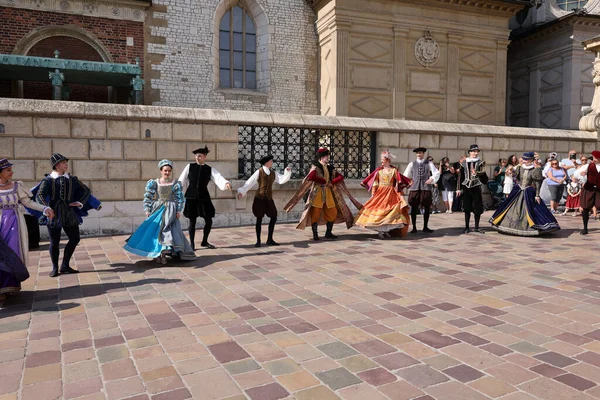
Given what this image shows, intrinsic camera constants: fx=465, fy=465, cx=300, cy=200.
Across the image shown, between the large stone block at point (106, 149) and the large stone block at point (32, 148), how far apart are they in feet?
2.50

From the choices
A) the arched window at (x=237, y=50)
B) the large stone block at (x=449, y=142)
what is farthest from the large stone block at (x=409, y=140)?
the arched window at (x=237, y=50)

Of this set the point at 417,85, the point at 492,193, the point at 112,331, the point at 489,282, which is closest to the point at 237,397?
the point at 112,331

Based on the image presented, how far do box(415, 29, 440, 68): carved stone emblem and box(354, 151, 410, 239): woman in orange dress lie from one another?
11.2 meters

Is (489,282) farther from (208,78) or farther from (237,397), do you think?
(208,78)

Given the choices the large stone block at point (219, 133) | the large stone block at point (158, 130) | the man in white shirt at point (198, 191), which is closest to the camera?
the man in white shirt at point (198, 191)

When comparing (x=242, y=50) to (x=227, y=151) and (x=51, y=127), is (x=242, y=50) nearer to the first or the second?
(x=227, y=151)

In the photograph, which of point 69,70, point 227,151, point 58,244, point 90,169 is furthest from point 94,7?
point 58,244

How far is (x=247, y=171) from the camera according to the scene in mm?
10578

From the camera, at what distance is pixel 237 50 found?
18516 millimetres

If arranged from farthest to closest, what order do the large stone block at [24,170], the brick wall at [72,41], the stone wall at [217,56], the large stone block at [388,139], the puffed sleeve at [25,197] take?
1. the stone wall at [217,56]
2. the brick wall at [72,41]
3. the large stone block at [388,139]
4. the large stone block at [24,170]
5. the puffed sleeve at [25,197]

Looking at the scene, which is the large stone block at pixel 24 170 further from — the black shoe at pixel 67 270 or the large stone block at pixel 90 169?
the black shoe at pixel 67 270

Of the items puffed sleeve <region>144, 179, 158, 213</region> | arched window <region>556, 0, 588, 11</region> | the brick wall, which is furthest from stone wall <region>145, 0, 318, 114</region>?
arched window <region>556, 0, 588, 11</region>

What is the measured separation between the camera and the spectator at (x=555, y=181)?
12695 mm

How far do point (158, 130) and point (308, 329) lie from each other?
Answer: 686 centimetres
